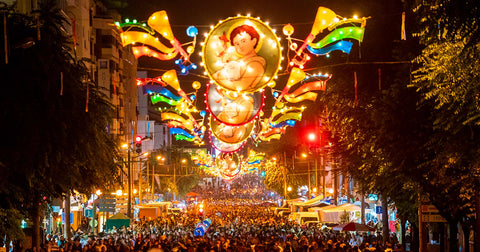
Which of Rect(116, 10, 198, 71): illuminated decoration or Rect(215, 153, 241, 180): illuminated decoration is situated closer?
Rect(116, 10, 198, 71): illuminated decoration

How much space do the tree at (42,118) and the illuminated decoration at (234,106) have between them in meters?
8.39

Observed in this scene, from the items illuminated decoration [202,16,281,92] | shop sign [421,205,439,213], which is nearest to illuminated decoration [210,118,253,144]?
shop sign [421,205,439,213]

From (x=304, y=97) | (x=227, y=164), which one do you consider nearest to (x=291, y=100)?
(x=304, y=97)

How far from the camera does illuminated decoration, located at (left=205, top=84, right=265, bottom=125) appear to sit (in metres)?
27.9

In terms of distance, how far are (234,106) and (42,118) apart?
11.7 meters

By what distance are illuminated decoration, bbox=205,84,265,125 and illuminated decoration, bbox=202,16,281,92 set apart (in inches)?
249

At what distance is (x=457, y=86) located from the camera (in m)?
14.7

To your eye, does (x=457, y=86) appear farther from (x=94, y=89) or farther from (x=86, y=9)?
(x=86, y=9)

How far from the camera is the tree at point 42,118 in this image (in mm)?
16656

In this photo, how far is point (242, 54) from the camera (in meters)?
21.3

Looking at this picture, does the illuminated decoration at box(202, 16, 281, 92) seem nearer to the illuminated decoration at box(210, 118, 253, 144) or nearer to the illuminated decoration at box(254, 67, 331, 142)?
the illuminated decoration at box(254, 67, 331, 142)

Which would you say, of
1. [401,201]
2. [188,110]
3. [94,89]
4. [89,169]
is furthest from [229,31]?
[188,110]

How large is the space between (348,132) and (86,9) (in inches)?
1249

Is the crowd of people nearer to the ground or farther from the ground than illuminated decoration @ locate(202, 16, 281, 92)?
nearer to the ground
